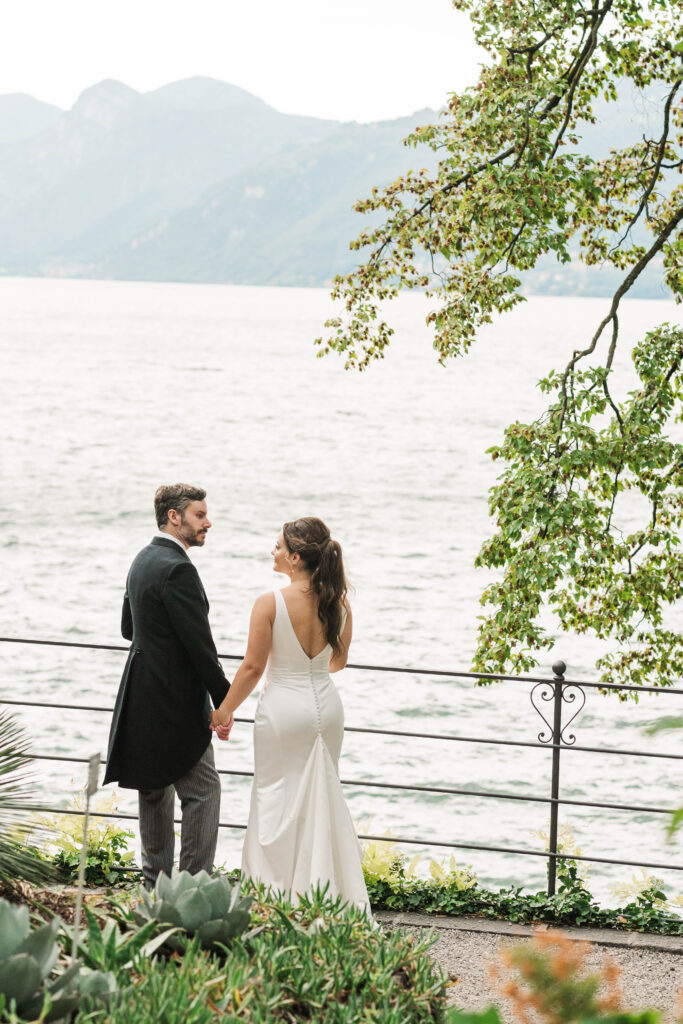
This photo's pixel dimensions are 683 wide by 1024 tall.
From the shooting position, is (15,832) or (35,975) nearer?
(35,975)

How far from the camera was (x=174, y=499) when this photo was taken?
4957mm

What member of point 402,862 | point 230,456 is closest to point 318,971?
point 402,862

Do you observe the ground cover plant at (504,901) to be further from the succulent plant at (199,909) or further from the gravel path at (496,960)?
the succulent plant at (199,909)

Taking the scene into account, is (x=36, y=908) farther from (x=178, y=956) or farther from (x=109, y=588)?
(x=109, y=588)

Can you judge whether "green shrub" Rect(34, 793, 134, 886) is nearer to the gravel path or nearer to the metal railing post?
the gravel path

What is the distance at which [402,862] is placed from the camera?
6.07 metres

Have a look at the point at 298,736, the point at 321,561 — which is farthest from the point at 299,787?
the point at 321,561

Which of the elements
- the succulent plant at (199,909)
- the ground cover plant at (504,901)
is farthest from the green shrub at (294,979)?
the ground cover plant at (504,901)

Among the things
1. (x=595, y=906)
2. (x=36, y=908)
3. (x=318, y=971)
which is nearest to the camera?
(x=318, y=971)

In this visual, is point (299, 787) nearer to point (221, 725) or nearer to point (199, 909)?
point (221, 725)

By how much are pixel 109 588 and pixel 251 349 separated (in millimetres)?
95645

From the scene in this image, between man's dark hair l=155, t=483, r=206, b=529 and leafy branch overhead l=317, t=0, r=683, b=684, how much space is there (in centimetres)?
361

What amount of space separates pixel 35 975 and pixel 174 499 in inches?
93.6

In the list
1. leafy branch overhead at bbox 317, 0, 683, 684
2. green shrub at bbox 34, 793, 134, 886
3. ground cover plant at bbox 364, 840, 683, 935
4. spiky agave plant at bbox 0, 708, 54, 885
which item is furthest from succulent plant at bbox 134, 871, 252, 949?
leafy branch overhead at bbox 317, 0, 683, 684
